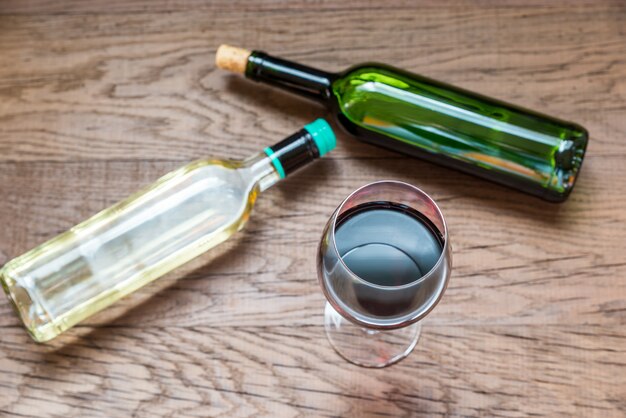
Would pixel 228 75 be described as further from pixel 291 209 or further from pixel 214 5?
pixel 291 209

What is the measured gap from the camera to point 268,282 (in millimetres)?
954

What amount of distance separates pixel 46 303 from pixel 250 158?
1.01 feet

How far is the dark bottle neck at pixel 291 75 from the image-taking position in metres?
0.96

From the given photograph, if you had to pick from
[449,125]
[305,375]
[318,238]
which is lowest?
[305,375]

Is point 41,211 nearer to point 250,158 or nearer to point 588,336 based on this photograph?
point 250,158

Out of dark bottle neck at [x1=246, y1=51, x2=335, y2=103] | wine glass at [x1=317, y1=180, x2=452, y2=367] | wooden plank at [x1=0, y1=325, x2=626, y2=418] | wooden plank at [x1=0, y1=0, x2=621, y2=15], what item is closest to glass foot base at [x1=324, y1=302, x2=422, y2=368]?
wooden plank at [x1=0, y1=325, x2=626, y2=418]

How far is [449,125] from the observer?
92cm

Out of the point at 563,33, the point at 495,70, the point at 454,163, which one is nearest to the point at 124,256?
the point at 454,163

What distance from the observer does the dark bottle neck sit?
96 cm

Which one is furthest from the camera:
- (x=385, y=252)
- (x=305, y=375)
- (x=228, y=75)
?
(x=228, y=75)

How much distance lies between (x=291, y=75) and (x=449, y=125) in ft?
0.70

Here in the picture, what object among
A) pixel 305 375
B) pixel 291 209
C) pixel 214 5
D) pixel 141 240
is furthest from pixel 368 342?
pixel 214 5

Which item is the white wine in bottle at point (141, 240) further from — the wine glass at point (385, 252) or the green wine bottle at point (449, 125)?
the wine glass at point (385, 252)

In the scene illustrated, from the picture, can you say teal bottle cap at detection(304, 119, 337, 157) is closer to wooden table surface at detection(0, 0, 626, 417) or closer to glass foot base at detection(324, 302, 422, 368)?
wooden table surface at detection(0, 0, 626, 417)
